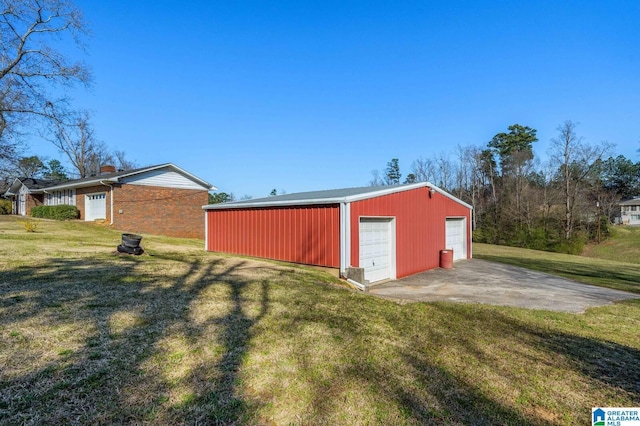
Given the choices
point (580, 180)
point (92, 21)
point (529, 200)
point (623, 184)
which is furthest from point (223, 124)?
point (623, 184)

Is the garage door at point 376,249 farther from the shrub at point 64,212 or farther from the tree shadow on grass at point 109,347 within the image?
the shrub at point 64,212

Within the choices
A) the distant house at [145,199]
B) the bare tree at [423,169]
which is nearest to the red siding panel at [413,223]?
the distant house at [145,199]

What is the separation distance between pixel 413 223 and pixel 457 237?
4.88m

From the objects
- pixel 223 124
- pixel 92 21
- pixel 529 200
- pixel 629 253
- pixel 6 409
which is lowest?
pixel 629 253

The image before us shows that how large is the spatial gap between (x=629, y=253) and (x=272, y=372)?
1286 inches

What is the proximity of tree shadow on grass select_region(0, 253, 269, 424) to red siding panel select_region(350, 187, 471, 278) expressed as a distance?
4277mm

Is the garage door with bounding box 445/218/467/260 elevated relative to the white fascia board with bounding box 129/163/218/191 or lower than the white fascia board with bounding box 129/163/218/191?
lower

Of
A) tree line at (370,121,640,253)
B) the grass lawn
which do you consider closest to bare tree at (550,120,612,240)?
tree line at (370,121,640,253)

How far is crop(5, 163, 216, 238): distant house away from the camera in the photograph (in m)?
19.2

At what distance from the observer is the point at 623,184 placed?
50.7 m

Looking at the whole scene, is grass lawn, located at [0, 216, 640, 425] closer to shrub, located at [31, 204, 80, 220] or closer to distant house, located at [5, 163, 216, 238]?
distant house, located at [5, 163, 216, 238]

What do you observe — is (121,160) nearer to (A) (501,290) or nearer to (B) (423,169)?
(B) (423,169)

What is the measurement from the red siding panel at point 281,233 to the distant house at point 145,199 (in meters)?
8.21

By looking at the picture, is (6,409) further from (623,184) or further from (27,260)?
(623,184)
